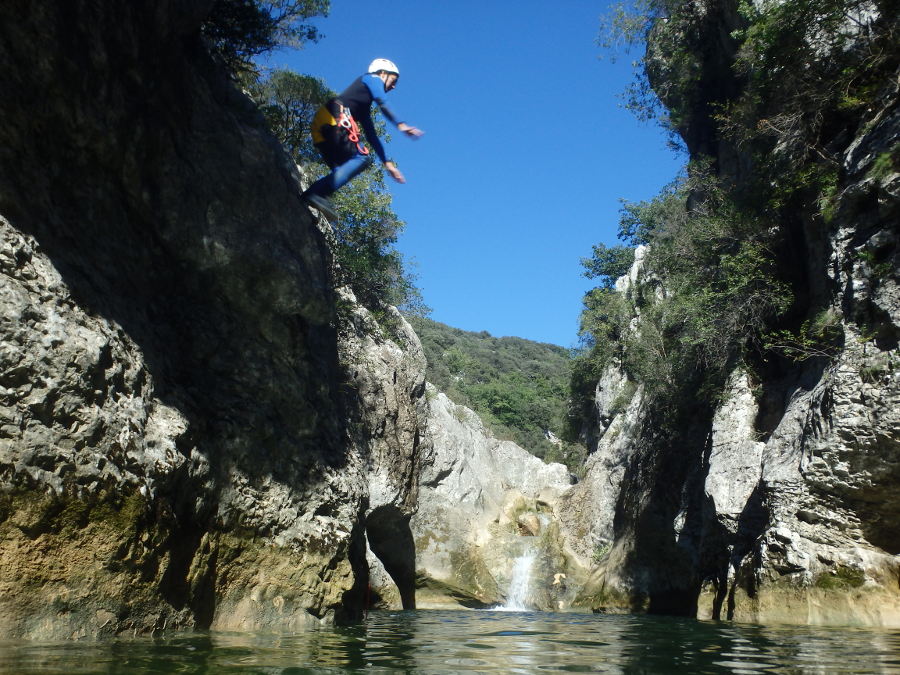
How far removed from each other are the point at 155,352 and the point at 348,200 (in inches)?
445

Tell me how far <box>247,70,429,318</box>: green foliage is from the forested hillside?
18333 mm

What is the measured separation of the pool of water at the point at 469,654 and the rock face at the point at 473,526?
16514 millimetres

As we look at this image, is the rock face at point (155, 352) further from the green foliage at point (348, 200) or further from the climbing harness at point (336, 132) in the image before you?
the green foliage at point (348, 200)

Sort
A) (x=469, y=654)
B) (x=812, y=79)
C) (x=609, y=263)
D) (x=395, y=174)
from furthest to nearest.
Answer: (x=609, y=263) → (x=812, y=79) → (x=395, y=174) → (x=469, y=654)

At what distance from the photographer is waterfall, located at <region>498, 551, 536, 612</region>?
24.7 m

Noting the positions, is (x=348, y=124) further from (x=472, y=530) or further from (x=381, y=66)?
(x=472, y=530)

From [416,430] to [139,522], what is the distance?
A: 43.5 feet

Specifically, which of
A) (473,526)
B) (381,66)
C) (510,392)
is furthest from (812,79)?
(510,392)

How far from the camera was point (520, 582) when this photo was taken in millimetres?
25391

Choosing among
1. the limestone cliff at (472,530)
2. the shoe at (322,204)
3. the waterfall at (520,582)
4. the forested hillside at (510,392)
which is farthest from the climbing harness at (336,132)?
the forested hillside at (510,392)

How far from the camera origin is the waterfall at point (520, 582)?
80.9 feet

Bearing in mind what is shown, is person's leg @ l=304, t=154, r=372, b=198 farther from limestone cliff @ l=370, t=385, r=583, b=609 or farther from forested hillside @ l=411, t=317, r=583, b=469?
forested hillside @ l=411, t=317, r=583, b=469

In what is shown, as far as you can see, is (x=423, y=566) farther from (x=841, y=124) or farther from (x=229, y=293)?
(x=841, y=124)

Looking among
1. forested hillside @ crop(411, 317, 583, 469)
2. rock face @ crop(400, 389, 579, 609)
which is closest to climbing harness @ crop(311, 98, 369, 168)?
rock face @ crop(400, 389, 579, 609)
